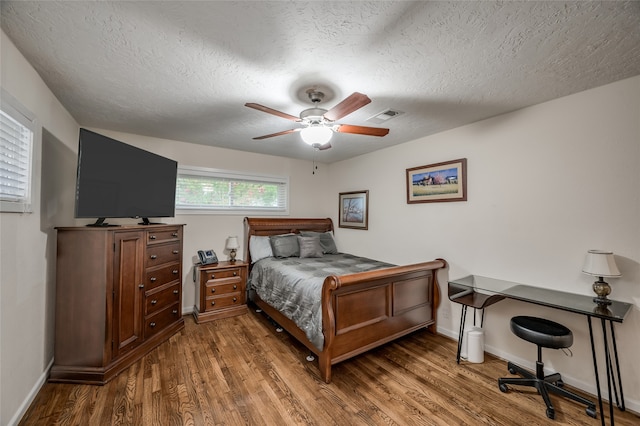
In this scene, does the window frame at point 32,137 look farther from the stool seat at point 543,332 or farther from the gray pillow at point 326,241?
the stool seat at point 543,332

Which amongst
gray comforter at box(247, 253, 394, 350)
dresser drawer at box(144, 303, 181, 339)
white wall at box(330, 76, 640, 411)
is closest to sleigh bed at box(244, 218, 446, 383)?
gray comforter at box(247, 253, 394, 350)

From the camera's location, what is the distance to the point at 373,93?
2164 mm

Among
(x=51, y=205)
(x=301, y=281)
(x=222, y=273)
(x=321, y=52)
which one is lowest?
(x=222, y=273)

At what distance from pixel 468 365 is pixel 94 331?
11.1ft

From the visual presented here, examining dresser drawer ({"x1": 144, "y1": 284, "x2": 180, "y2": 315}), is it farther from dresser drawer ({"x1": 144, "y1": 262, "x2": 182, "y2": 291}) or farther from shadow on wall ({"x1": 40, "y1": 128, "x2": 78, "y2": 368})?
shadow on wall ({"x1": 40, "y1": 128, "x2": 78, "y2": 368})

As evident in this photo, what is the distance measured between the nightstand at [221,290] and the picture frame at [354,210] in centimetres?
184

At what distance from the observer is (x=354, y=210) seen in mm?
4312

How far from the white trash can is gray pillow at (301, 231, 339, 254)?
7.73 feet

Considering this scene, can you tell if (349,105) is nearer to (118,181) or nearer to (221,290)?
(118,181)

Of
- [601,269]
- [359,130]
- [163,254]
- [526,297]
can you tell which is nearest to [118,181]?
[163,254]

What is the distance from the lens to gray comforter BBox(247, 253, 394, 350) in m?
2.35

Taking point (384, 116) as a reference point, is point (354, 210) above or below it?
below

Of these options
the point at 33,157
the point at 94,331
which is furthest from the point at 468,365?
the point at 33,157

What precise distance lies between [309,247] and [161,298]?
2.00 meters
